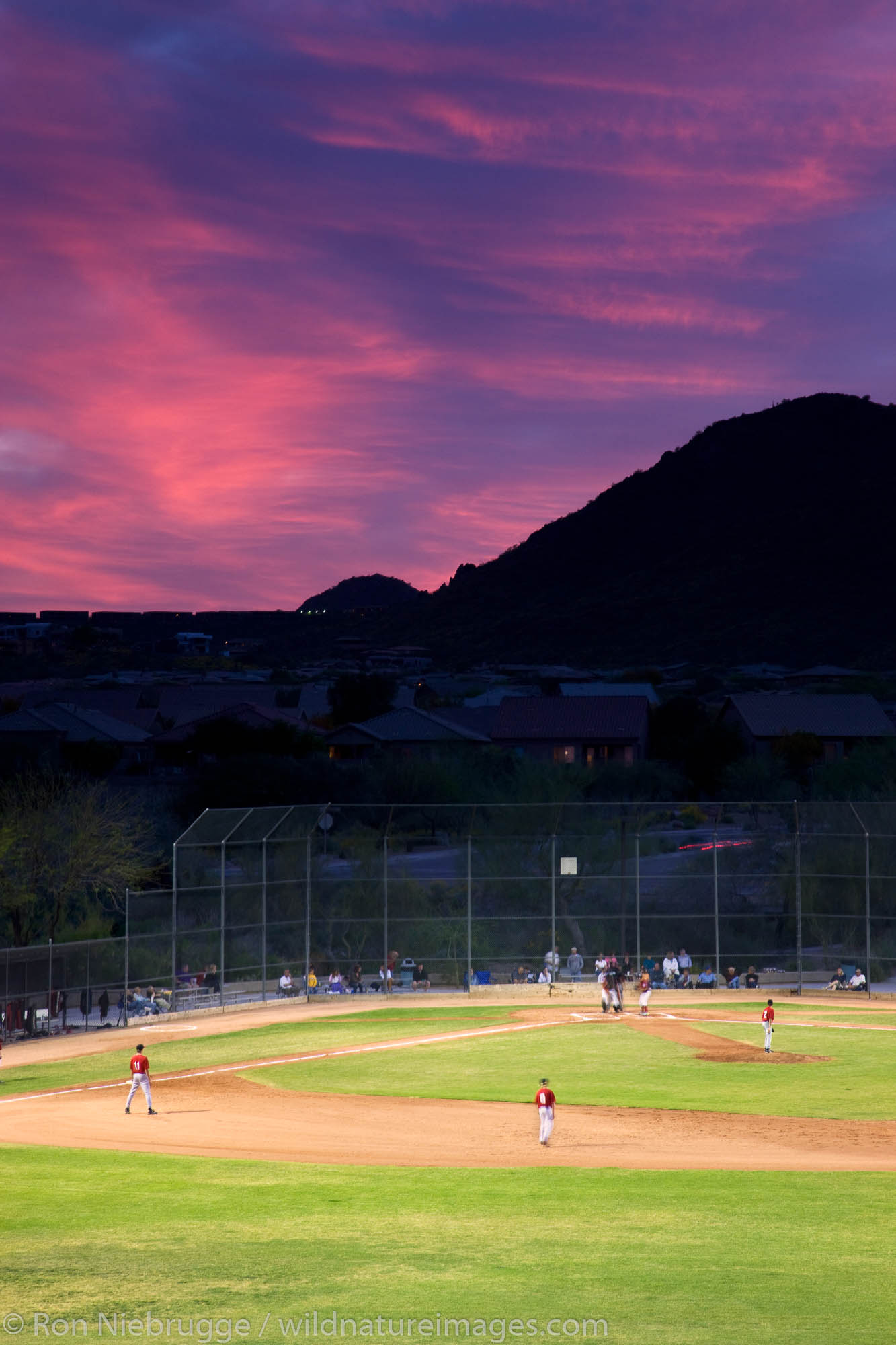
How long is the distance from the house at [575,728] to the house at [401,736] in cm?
248

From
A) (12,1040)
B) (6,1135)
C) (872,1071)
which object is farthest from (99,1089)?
(872,1071)

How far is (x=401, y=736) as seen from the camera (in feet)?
298

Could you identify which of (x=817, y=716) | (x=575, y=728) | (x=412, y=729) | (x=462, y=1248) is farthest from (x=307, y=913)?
(x=817, y=716)

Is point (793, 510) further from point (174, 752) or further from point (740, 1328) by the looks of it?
point (740, 1328)

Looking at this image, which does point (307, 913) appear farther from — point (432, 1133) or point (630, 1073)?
point (432, 1133)

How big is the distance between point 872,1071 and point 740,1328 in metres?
20.1

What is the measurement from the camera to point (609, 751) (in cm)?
8756

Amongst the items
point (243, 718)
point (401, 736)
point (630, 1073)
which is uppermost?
point (243, 718)

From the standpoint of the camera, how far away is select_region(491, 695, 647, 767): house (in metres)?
87.2

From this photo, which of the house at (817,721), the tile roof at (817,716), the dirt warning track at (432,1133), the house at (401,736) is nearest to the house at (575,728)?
the house at (401,736)

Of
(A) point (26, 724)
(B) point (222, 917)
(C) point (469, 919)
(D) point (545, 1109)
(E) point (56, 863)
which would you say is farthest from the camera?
(A) point (26, 724)

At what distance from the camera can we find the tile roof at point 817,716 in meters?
86.8

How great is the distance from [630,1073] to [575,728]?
5724 centimetres

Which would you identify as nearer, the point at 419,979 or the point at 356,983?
the point at 356,983
